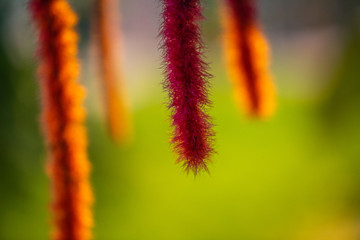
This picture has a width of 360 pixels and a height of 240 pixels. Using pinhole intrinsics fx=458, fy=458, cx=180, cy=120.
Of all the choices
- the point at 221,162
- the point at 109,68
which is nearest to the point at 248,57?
the point at 109,68

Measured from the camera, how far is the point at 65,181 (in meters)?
0.26

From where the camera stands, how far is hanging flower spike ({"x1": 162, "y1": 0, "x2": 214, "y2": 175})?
0.19 meters

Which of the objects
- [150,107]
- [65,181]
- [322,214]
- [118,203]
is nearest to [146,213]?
[118,203]

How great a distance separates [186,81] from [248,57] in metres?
0.14

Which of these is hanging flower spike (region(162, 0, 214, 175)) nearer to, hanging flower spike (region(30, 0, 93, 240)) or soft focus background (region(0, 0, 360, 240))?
hanging flower spike (region(30, 0, 93, 240))

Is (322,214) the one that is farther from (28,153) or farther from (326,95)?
(28,153)

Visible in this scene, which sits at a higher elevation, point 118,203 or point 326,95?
point 326,95

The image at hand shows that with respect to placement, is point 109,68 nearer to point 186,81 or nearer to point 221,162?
point 186,81

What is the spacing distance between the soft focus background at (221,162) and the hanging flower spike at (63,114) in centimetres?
67

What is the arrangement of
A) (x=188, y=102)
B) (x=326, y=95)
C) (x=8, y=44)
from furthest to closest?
(x=326, y=95) → (x=8, y=44) → (x=188, y=102)

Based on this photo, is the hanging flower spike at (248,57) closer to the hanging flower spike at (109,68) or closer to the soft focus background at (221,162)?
the hanging flower spike at (109,68)

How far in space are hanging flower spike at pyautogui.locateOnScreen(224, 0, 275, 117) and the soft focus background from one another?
0.60 m

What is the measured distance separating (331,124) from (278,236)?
27 centimetres

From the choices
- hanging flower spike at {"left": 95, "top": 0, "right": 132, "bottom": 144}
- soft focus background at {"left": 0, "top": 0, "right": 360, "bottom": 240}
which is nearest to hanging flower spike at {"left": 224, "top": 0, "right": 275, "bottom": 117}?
hanging flower spike at {"left": 95, "top": 0, "right": 132, "bottom": 144}
